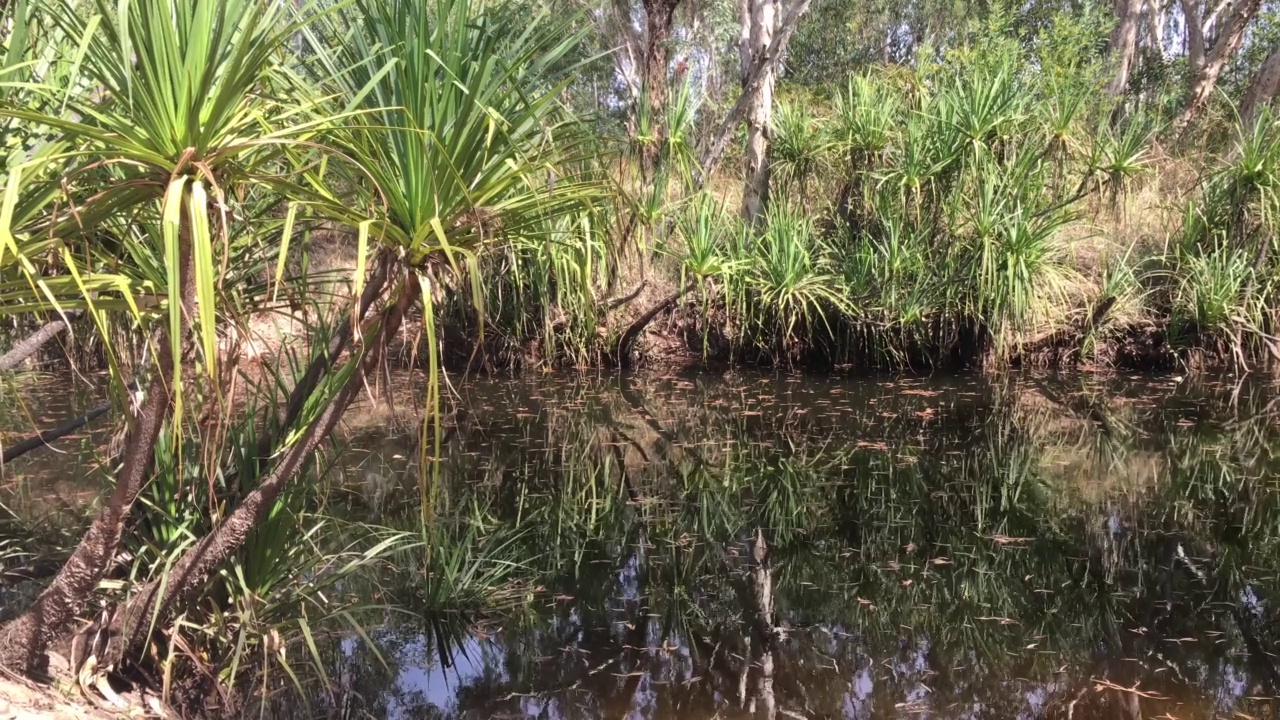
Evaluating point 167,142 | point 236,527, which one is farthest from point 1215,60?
point 167,142

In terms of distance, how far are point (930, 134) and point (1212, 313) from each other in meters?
2.72

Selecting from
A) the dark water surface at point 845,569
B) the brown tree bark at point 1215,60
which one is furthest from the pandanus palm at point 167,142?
the brown tree bark at point 1215,60

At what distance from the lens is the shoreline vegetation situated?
5.72 ft

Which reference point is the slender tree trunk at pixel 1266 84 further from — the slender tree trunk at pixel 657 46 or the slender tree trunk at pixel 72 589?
the slender tree trunk at pixel 72 589

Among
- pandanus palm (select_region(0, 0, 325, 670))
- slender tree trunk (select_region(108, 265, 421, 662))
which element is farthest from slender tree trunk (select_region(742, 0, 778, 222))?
pandanus palm (select_region(0, 0, 325, 670))

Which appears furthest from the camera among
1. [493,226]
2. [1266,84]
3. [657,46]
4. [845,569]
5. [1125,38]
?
[1125,38]

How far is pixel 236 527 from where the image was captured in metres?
2.19

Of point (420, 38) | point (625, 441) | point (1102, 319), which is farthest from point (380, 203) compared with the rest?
point (1102, 319)

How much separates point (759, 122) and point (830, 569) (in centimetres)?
650

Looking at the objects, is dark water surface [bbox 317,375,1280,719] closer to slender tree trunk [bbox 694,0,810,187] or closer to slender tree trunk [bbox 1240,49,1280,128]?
slender tree trunk [bbox 694,0,810,187]

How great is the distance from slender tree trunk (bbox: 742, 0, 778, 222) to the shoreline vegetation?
39 mm

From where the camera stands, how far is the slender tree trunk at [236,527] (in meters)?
2.09

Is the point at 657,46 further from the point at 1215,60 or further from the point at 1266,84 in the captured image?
the point at 1266,84

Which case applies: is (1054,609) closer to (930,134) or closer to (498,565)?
(498,565)
